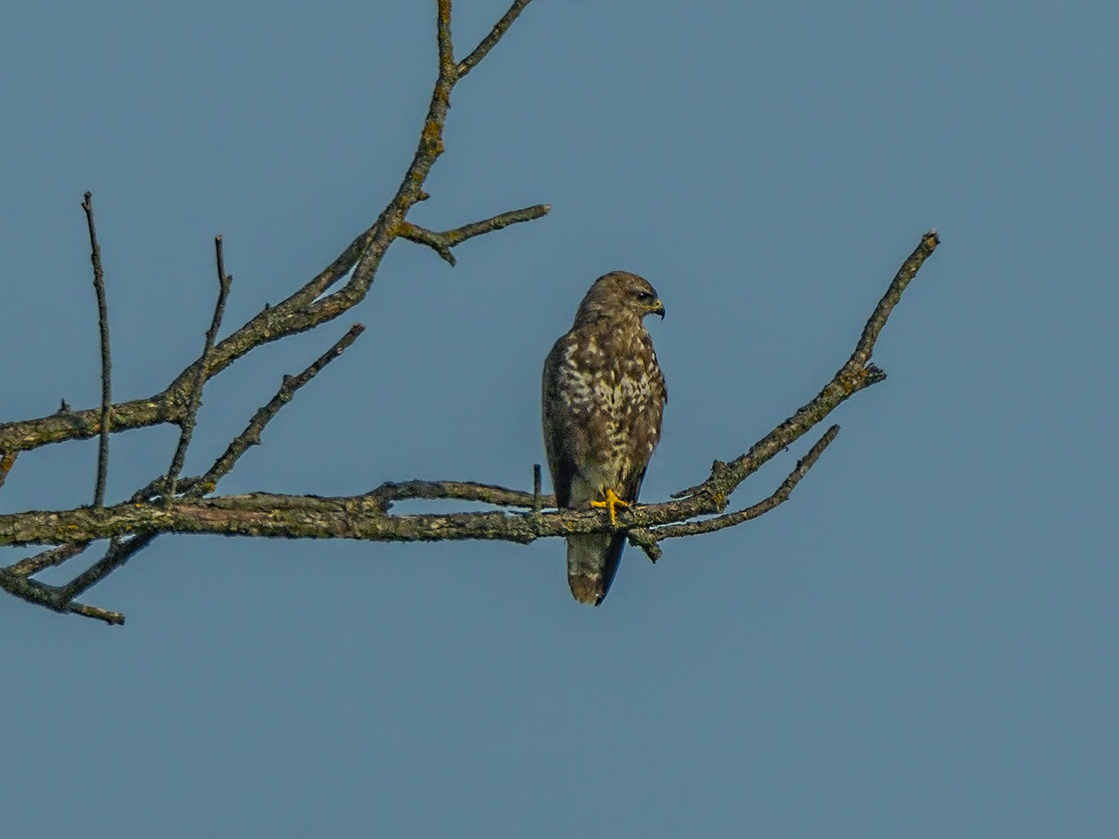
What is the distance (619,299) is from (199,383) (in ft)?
17.5

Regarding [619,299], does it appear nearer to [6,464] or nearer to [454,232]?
[454,232]

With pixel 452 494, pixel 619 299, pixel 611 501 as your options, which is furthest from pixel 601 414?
pixel 452 494

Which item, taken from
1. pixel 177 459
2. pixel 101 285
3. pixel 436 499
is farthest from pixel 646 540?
pixel 101 285

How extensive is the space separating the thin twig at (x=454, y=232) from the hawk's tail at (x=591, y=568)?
4207 mm

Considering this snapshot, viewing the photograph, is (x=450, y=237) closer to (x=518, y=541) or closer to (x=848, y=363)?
(x=518, y=541)

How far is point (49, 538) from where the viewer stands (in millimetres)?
4410

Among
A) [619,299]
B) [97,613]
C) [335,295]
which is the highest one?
[619,299]

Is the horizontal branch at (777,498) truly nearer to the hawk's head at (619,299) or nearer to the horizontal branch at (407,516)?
the horizontal branch at (407,516)

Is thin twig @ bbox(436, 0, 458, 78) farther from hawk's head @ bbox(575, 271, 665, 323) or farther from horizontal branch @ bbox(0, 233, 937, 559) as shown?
hawk's head @ bbox(575, 271, 665, 323)

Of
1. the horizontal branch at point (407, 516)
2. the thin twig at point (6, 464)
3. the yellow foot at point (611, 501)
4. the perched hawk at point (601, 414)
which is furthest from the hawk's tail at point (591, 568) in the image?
the thin twig at point (6, 464)

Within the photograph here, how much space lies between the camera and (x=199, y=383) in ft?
14.3

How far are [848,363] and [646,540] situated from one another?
41.8 inches

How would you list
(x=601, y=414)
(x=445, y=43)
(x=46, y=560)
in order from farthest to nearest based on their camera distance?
(x=601, y=414) < (x=445, y=43) < (x=46, y=560)

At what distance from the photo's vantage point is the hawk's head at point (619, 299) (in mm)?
9375
